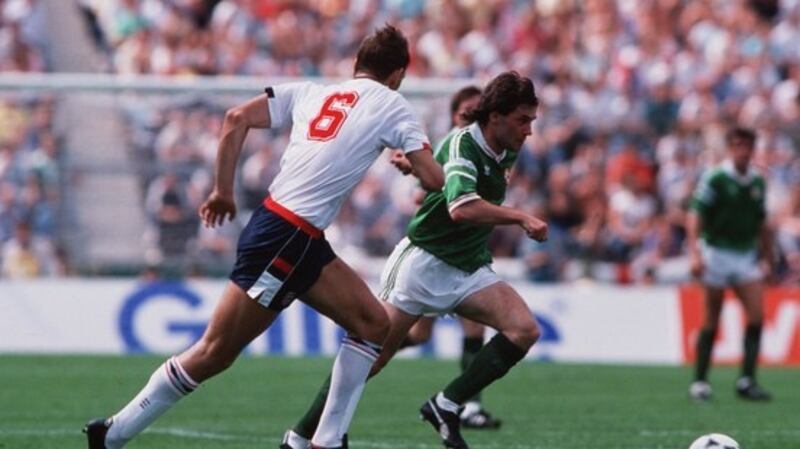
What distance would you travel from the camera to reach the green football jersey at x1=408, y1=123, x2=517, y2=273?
10664mm

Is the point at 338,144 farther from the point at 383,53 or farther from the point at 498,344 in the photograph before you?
the point at 498,344

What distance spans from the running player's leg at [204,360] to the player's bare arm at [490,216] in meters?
1.29

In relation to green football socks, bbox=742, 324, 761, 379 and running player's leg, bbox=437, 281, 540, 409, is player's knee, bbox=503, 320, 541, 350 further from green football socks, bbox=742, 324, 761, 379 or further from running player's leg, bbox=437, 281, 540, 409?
green football socks, bbox=742, 324, 761, 379

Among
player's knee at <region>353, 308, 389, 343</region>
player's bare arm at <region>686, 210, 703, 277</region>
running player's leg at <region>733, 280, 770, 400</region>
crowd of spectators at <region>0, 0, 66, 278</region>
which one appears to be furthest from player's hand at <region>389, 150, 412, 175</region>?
crowd of spectators at <region>0, 0, 66, 278</region>

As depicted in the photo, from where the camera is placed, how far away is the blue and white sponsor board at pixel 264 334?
2191cm

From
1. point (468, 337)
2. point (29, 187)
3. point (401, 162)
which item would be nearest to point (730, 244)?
point (468, 337)

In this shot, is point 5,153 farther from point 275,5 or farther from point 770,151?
point 770,151

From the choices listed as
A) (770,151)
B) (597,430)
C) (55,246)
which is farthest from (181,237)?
(597,430)

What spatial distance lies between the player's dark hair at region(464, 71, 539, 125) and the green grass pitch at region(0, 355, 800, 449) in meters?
2.24

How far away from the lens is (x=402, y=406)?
1540cm

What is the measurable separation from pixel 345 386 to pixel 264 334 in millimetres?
11786

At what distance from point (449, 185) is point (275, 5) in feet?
55.6

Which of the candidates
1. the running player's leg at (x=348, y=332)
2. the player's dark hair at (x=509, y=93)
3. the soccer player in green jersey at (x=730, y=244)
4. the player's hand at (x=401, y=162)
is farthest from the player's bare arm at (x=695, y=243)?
the running player's leg at (x=348, y=332)

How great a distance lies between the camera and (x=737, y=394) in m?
17.0
